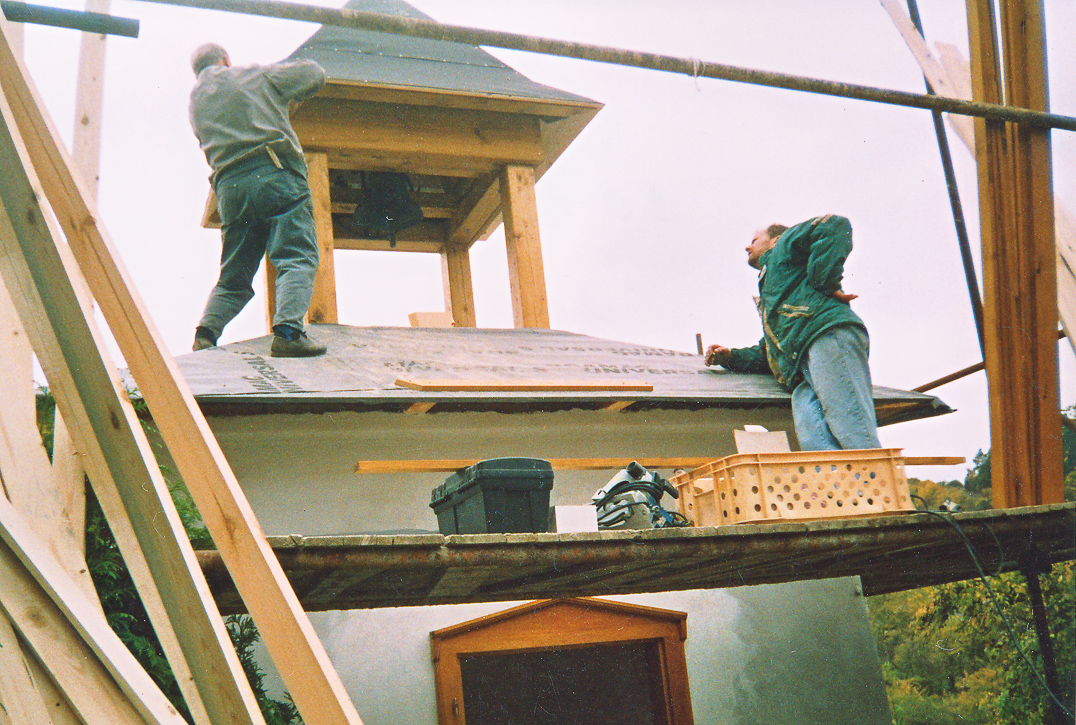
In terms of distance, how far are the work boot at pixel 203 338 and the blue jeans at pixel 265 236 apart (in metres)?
0.04

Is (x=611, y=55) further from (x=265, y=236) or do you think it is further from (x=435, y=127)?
(x=435, y=127)

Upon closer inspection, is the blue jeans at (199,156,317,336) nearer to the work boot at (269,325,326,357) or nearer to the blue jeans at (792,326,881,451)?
the work boot at (269,325,326,357)

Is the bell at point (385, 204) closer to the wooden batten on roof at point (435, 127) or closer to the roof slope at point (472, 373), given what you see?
the wooden batten on roof at point (435, 127)

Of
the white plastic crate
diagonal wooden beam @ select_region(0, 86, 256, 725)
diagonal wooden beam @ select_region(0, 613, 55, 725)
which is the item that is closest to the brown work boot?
the white plastic crate

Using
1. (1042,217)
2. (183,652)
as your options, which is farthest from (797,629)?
(183,652)

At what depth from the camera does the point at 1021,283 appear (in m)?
4.10

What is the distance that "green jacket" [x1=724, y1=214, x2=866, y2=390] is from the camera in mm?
4781

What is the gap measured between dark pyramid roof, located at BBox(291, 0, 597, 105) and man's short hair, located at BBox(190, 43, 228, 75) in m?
0.75

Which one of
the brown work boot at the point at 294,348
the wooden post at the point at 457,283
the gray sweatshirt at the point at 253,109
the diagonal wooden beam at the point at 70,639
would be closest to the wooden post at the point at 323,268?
the gray sweatshirt at the point at 253,109

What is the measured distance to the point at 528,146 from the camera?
24.6 feet

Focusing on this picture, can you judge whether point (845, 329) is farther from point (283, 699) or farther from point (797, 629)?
point (283, 699)

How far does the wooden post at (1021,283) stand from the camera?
4.07 m

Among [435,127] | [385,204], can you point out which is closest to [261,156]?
[435,127]

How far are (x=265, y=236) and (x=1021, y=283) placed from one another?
4.34 meters
